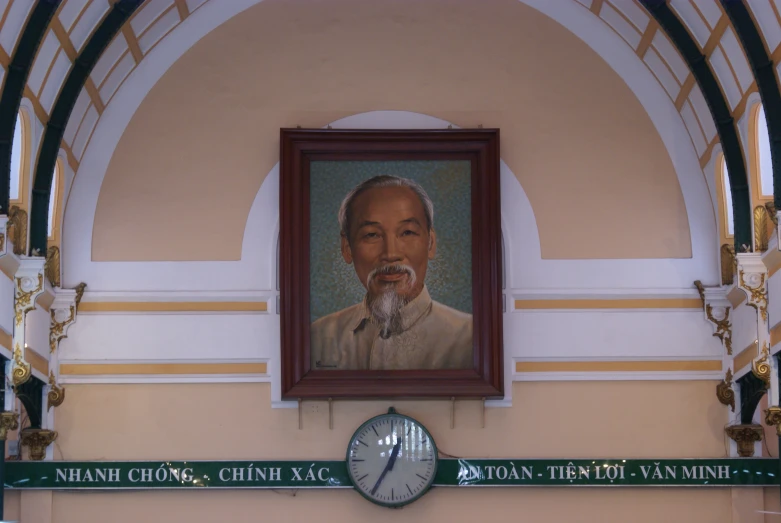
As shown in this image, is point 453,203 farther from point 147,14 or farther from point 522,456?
point 147,14

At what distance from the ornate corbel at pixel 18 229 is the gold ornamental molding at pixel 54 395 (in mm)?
1540

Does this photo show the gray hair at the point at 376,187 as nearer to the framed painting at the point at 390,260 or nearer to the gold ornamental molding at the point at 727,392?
the framed painting at the point at 390,260

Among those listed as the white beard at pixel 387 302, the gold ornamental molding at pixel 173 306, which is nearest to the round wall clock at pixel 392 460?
the white beard at pixel 387 302

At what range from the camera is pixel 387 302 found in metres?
13.7

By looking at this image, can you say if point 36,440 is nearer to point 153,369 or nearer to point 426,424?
point 153,369

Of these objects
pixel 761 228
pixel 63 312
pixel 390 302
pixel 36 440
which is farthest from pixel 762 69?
pixel 36 440

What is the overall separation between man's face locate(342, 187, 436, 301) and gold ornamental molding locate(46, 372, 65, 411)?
3193 mm

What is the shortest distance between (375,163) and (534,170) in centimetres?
168

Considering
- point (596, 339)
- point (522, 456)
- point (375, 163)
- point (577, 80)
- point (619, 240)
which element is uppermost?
point (577, 80)

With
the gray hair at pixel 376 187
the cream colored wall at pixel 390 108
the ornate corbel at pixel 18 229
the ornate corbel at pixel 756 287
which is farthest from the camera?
the cream colored wall at pixel 390 108

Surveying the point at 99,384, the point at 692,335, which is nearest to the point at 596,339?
the point at 692,335

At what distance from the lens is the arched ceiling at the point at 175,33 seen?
40.5 ft

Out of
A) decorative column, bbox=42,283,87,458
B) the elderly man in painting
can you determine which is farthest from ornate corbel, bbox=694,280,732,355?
decorative column, bbox=42,283,87,458

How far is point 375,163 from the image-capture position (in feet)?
45.4
